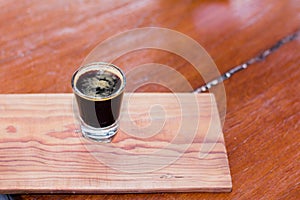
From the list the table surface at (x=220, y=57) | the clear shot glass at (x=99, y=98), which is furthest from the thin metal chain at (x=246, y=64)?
the clear shot glass at (x=99, y=98)

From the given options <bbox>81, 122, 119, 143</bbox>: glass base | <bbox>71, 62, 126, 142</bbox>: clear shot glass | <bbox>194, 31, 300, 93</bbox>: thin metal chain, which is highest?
<bbox>71, 62, 126, 142</bbox>: clear shot glass

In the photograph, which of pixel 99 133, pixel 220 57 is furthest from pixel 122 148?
pixel 220 57

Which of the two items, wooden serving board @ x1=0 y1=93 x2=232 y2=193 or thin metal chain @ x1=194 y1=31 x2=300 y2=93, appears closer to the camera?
wooden serving board @ x1=0 y1=93 x2=232 y2=193

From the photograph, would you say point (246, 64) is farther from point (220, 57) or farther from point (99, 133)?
point (99, 133)

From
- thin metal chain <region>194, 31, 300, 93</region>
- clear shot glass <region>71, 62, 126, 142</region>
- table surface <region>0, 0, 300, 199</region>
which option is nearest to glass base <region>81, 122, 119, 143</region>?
clear shot glass <region>71, 62, 126, 142</region>

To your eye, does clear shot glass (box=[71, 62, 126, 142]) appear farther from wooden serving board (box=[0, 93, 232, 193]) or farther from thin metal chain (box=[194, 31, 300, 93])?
thin metal chain (box=[194, 31, 300, 93])

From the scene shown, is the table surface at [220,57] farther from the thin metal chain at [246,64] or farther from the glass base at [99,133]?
the glass base at [99,133]
